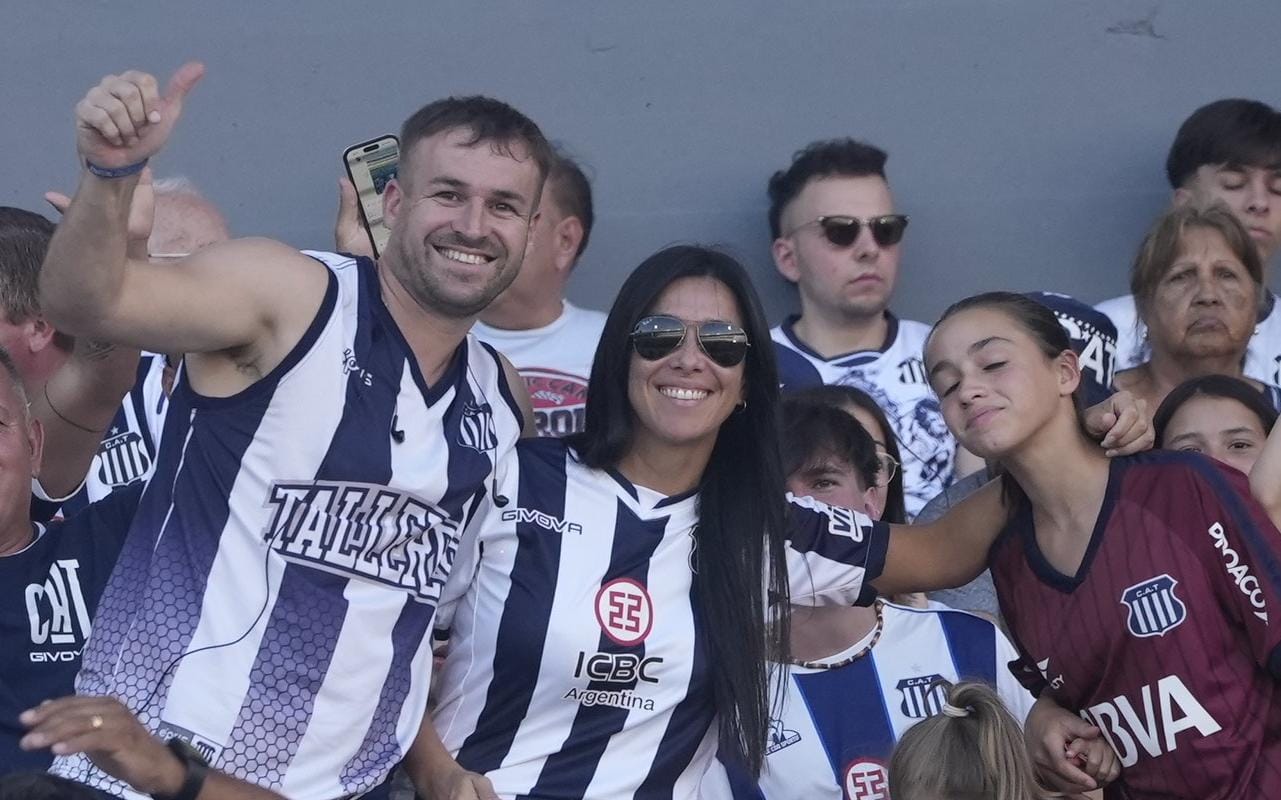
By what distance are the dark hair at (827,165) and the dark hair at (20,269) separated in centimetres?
205

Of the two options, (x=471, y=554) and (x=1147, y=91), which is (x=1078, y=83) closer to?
(x=1147, y=91)

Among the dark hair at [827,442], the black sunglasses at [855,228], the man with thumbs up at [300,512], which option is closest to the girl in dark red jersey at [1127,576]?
the dark hair at [827,442]

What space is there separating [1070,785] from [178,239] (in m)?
2.54

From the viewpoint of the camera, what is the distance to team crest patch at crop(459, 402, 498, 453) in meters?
2.98

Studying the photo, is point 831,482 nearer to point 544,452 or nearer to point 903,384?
point 544,452

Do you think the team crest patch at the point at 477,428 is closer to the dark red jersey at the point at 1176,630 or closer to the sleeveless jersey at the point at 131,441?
the dark red jersey at the point at 1176,630

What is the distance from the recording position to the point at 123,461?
4.10 metres

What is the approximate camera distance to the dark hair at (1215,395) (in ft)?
11.7

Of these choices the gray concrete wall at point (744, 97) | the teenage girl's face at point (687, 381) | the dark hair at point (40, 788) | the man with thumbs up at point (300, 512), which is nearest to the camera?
the dark hair at point (40, 788)

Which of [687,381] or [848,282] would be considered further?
[848,282]

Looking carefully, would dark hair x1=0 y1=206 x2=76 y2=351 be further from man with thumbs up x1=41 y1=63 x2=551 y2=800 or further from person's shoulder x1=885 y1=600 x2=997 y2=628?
person's shoulder x1=885 y1=600 x2=997 y2=628

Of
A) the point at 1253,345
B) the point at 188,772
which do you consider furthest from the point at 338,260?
the point at 1253,345

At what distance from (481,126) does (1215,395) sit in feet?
5.35

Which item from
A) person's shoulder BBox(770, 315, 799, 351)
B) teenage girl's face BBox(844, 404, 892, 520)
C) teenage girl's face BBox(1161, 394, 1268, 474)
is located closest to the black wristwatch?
teenage girl's face BBox(844, 404, 892, 520)
